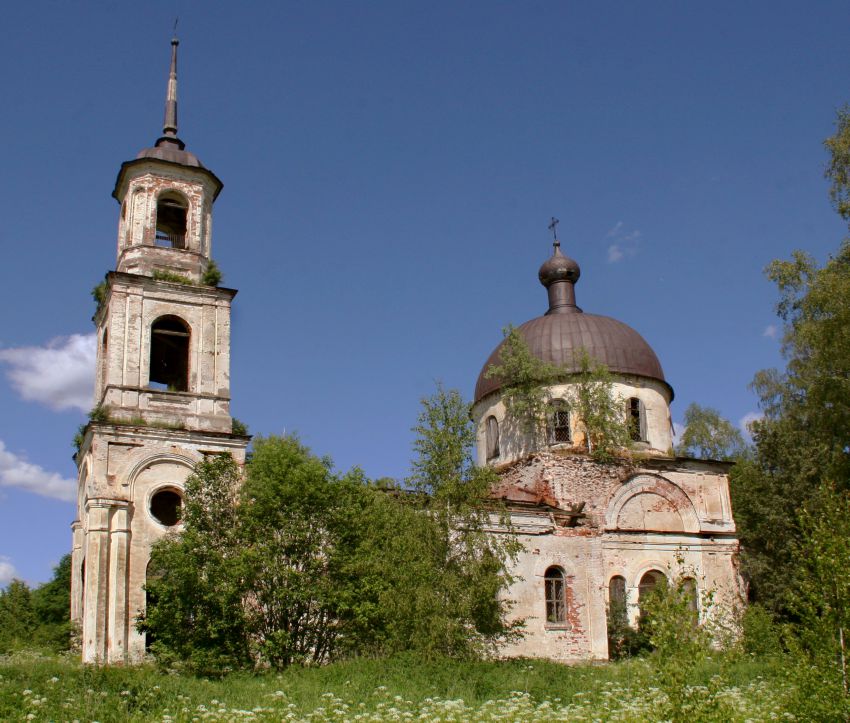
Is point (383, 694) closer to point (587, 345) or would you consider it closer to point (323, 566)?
point (323, 566)

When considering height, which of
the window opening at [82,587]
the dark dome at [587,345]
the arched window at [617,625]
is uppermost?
the dark dome at [587,345]

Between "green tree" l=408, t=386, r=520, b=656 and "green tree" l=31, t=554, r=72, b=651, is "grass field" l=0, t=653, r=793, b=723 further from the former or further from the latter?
"green tree" l=31, t=554, r=72, b=651

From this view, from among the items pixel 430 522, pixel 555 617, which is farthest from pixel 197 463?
pixel 555 617

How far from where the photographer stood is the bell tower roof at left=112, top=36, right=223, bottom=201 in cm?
2078

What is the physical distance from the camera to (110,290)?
1950 centimetres

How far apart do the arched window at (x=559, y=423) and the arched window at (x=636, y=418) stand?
1695 mm

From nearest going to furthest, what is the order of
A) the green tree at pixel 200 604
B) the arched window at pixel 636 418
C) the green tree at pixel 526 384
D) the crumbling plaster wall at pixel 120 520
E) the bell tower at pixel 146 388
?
1. the green tree at pixel 200 604
2. the crumbling plaster wall at pixel 120 520
3. the bell tower at pixel 146 388
4. the green tree at pixel 526 384
5. the arched window at pixel 636 418

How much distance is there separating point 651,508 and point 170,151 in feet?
50.2

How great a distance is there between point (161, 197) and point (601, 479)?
13.1 m

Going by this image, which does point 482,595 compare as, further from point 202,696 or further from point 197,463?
point 197,463

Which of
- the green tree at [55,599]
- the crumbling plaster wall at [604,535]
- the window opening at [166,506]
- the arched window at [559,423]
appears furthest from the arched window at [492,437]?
the green tree at [55,599]

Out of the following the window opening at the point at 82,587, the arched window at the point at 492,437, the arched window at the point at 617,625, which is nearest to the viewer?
the window opening at the point at 82,587

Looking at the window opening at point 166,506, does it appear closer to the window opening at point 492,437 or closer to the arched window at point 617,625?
the window opening at point 492,437

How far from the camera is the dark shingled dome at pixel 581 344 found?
26.3m
